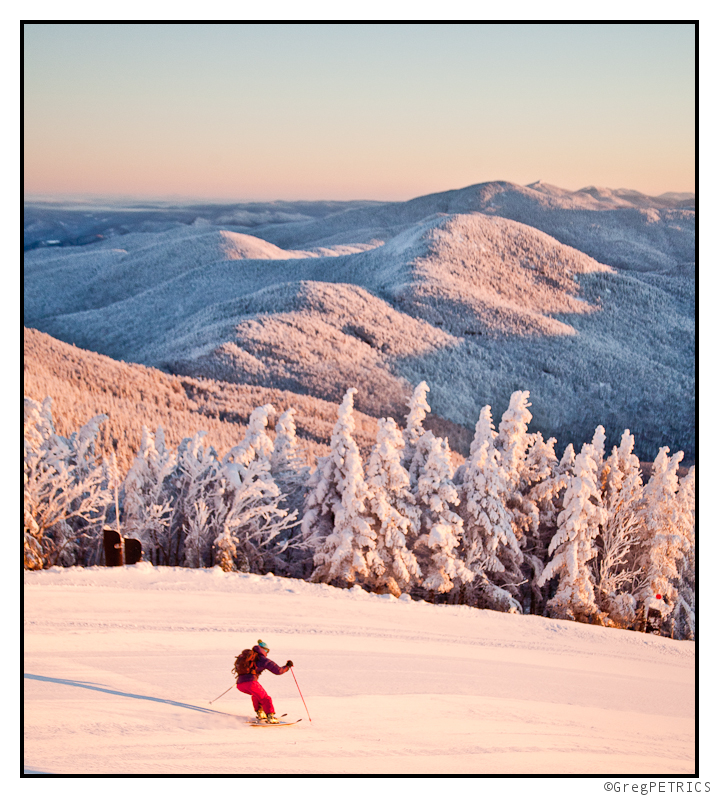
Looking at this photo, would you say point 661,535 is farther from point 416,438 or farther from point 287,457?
point 287,457

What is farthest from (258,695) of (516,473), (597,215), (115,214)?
(597,215)

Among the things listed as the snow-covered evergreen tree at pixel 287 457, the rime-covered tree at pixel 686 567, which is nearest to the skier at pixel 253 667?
the snow-covered evergreen tree at pixel 287 457

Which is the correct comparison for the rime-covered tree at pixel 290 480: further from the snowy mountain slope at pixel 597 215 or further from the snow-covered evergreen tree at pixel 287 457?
the snowy mountain slope at pixel 597 215

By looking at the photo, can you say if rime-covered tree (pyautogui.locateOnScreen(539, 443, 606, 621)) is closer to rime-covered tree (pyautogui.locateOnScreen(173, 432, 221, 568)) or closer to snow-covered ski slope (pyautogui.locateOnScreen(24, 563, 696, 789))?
snow-covered ski slope (pyautogui.locateOnScreen(24, 563, 696, 789))

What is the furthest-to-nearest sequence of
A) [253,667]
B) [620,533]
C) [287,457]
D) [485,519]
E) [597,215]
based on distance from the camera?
1. [597,215]
2. [620,533]
3. [485,519]
4. [287,457]
5. [253,667]

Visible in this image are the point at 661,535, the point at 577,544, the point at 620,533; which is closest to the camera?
the point at 577,544

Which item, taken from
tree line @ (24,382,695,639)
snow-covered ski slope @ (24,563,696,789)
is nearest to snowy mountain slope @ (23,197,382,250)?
tree line @ (24,382,695,639)
